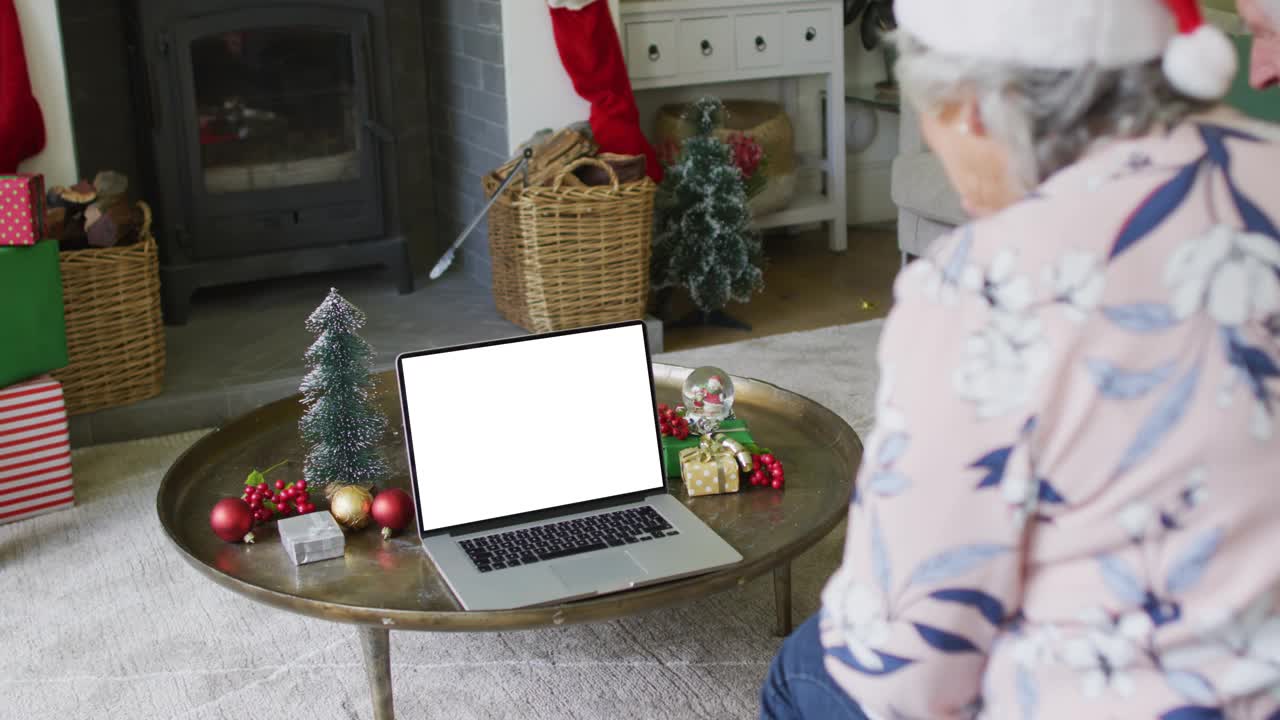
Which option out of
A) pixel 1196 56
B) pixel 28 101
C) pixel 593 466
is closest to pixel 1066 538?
pixel 1196 56

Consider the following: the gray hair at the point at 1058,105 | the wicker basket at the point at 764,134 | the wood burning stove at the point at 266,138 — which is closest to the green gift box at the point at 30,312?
the wood burning stove at the point at 266,138

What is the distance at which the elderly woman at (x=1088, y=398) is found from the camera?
836 millimetres

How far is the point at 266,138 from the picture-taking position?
3.54 m

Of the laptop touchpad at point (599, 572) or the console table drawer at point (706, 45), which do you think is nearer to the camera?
the laptop touchpad at point (599, 572)

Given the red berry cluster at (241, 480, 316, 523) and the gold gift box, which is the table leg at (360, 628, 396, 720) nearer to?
the red berry cluster at (241, 480, 316, 523)

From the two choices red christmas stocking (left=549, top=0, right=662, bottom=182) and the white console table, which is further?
the white console table

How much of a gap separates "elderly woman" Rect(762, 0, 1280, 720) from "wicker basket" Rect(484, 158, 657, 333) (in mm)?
2343

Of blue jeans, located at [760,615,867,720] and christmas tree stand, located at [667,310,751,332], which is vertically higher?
blue jeans, located at [760,615,867,720]

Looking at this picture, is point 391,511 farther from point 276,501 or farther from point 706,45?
point 706,45

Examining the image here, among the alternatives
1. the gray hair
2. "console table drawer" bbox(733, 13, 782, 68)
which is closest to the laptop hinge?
the gray hair

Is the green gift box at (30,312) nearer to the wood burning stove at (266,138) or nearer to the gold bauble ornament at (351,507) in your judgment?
the wood burning stove at (266,138)

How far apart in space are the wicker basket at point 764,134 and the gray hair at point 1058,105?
312 centimetres

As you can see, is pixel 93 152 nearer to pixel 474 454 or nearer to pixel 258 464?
pixel 258 464

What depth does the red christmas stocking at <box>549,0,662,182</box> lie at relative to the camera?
135 inches
